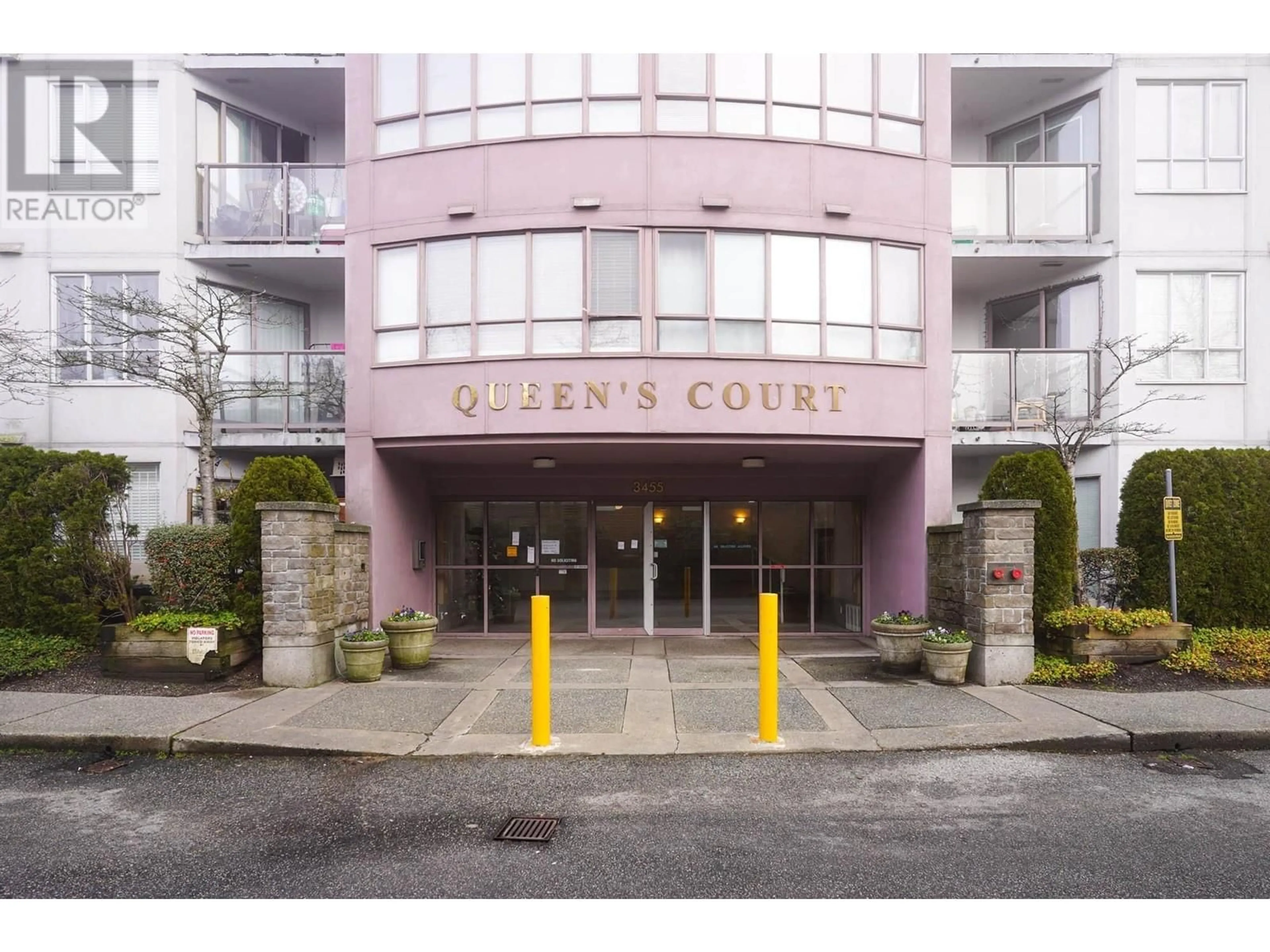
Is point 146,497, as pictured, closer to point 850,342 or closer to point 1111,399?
point 850,342

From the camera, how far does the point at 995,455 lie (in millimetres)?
13711

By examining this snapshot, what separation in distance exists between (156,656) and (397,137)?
7777 mm

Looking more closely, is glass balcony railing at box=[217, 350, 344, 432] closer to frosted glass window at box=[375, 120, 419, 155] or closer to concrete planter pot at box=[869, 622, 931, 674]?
frosted glass window at box=[375, 120, 419, 155]

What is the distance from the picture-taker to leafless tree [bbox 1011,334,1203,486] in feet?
40.2

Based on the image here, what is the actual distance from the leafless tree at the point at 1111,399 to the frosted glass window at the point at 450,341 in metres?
9.30

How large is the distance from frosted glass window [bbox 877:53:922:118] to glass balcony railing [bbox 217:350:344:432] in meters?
9.78

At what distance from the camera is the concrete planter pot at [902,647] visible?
9.25 meters

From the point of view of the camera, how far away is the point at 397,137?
1082 cm

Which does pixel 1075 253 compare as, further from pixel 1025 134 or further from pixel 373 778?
pixel 373 778

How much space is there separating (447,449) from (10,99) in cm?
1117

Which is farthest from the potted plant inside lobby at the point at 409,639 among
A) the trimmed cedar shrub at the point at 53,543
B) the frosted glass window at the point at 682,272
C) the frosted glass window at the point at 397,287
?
the frosted glass window at the point at 682,272

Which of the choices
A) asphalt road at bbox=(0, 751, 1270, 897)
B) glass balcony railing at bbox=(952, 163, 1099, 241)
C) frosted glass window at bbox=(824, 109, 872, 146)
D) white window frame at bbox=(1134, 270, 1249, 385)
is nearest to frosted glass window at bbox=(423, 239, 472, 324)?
frosted glass window at bbox=(824, 109, 872, 146)

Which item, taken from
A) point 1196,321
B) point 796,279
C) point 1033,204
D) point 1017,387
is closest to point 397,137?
point 796,279

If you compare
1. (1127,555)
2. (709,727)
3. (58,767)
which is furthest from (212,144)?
(1127,555)
